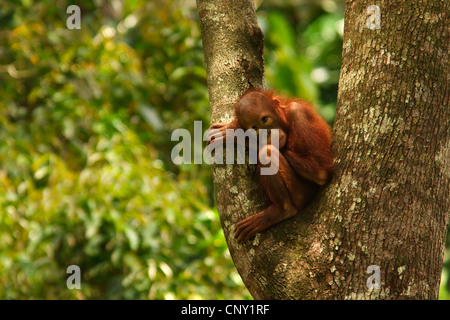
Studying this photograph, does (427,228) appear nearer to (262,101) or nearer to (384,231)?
(384,231)

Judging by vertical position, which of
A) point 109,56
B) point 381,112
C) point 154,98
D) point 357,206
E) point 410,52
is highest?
point 109,56

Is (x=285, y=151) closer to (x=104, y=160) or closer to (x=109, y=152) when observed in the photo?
(x=109, y=152)

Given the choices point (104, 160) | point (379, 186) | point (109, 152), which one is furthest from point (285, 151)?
point (104, 160)

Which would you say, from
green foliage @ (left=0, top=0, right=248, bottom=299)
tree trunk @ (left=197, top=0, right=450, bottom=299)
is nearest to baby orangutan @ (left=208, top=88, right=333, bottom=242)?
tree trunk @ (left=197, top=0, right=450, bottom=299)

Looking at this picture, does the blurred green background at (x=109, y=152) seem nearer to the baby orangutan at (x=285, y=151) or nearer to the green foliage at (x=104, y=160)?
the green foliage at (x=104, y=160)

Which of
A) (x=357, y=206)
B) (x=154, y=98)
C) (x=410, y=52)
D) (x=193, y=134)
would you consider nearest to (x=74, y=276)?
(x=193, y=134)

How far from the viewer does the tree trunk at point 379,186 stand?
2.05 meters

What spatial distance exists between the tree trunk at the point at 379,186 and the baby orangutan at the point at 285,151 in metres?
0.06

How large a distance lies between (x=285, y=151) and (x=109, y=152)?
2731 mm

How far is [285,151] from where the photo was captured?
8.74ft

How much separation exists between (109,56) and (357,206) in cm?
446

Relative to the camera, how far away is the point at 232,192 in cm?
238

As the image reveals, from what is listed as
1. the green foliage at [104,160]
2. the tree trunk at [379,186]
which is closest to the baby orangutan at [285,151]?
the tree trunk at [379,186]

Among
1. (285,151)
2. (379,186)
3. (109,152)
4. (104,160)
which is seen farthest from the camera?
(104,160)
